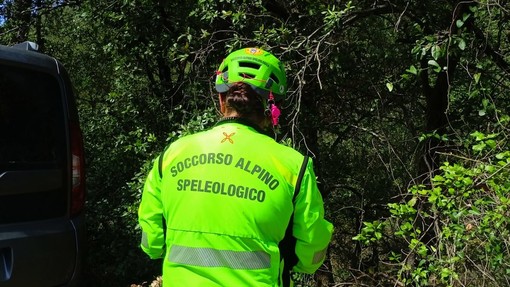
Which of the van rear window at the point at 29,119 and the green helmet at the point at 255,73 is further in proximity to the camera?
the van rear window at the point at 29,119

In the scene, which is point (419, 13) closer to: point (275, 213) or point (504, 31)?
point (504, 31)

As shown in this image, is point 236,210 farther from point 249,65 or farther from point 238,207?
point 249,65

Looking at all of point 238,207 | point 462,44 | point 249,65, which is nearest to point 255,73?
point 249,65

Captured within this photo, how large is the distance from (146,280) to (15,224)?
6.25ft

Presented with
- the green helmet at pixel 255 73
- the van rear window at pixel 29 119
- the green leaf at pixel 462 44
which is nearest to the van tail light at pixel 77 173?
the van rear window at pixel 29 119

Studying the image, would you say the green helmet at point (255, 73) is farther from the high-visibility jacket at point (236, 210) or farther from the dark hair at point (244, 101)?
the high-visibility jacket at point (236, 210)

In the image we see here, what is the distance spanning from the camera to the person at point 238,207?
1.75 metres

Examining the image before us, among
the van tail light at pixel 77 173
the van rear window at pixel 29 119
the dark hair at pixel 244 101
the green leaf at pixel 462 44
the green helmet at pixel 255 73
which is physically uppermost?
the green helmet at pixel 255 73

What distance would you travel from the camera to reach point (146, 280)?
16.0 feet

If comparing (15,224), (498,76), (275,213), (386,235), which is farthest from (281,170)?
(498,76)

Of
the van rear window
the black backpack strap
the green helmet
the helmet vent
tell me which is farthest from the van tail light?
the black backpack strap

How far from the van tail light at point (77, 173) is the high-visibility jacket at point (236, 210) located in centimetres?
190

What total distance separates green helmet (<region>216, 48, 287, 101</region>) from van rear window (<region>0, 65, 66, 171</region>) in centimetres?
167

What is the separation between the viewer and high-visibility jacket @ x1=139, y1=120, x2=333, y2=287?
1753 millimetres
